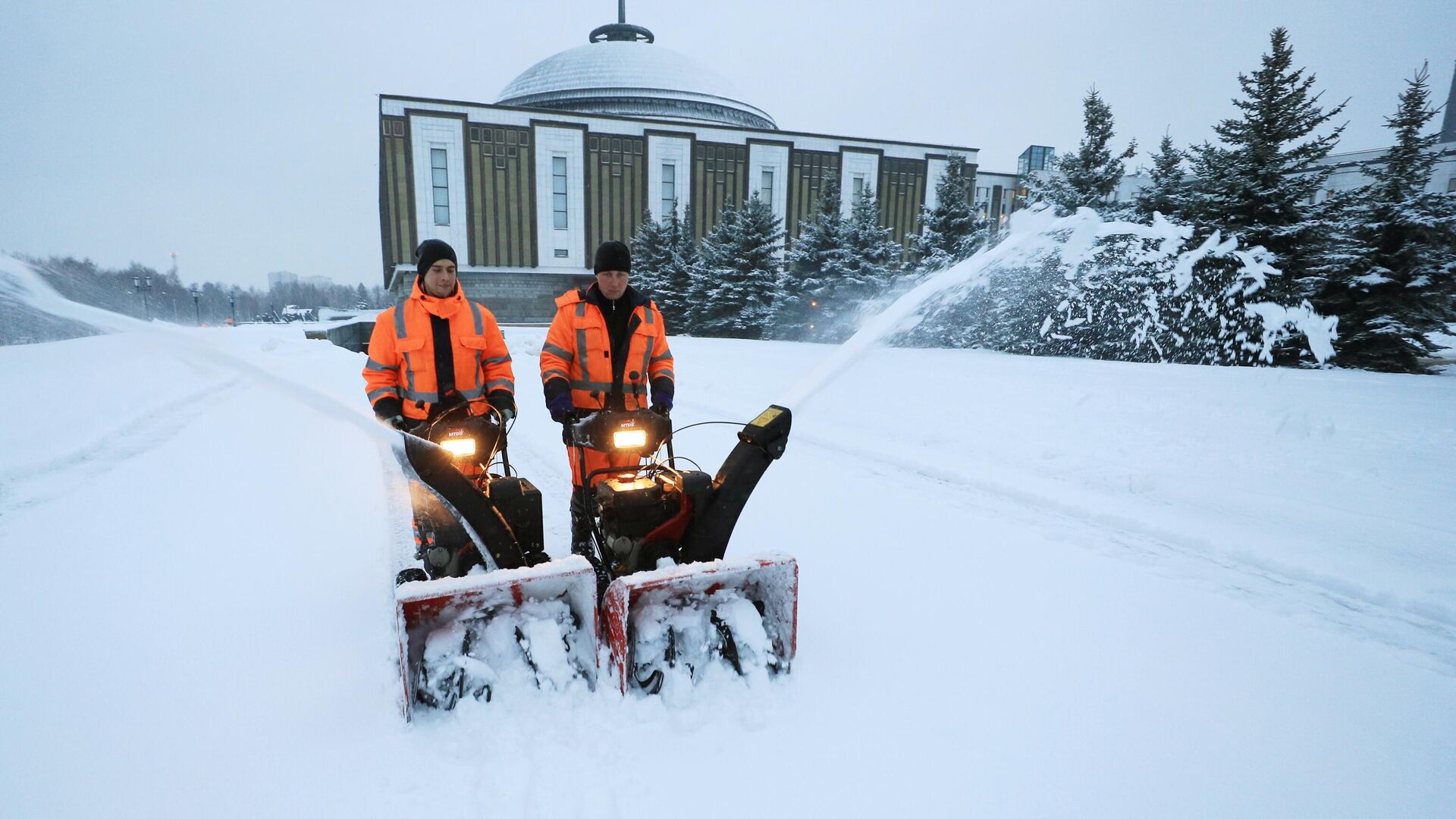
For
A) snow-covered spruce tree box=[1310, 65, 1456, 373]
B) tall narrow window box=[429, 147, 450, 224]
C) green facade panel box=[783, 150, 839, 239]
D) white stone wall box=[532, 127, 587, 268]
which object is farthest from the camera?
green facade panel box=[783, 150, 839, 239]

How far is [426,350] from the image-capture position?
3488 millimetres

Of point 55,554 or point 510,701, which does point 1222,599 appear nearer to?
point 510,701

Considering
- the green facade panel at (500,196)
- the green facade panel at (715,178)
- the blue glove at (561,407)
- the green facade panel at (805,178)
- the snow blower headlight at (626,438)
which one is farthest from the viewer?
the green facade panel at (805,178)

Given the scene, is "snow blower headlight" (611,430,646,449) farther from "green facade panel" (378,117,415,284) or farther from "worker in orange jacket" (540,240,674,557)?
"green facade panel" (378,117,415,284)

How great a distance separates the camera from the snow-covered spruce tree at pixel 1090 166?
1847cm

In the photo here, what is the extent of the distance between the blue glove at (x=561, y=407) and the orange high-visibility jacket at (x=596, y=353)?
134 mm

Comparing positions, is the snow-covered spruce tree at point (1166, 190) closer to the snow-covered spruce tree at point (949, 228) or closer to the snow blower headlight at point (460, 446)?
the snow-covered spruce tree at point (949, 228)

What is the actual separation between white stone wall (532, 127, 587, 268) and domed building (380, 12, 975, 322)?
0.07 m

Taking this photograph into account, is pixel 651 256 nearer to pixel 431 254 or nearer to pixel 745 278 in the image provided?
pixel 745 278

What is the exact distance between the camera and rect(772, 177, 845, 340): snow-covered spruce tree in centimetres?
2192

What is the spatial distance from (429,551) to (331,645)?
59cm

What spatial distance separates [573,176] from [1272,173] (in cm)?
3757

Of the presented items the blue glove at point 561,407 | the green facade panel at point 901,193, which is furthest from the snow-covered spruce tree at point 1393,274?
the green facade panel at point 901,193

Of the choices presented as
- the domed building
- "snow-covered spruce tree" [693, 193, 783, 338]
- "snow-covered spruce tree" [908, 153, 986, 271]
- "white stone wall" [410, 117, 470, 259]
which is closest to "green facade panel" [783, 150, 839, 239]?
the domed building
